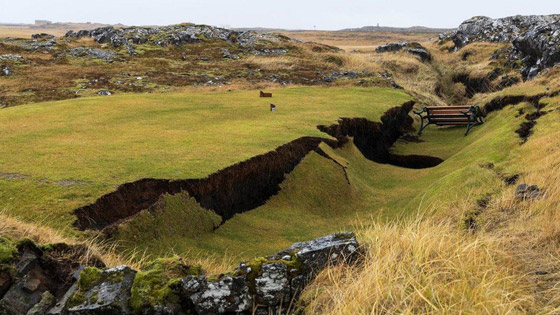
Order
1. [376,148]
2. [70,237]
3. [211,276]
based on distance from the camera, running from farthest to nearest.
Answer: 1. [376,148]
2. [70,237]
3. [211,276]

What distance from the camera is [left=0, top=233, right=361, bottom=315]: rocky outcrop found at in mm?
5445

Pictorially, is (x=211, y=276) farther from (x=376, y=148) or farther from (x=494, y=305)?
(x=376, y=148)

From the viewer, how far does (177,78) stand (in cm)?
3678

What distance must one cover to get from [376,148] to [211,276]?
16.5 meters

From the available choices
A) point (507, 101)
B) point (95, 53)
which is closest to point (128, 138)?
point (507, 101)

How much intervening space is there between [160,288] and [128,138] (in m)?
9.39

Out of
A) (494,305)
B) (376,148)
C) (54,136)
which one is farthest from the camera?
(376,148)

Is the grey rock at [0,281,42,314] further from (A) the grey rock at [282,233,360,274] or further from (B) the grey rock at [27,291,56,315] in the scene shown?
(A) the grey rock at [282,233,360,274]

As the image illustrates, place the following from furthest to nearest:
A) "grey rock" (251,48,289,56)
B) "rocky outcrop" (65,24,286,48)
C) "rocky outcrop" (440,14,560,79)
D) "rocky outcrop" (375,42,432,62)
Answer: "rocky outcrop" (375,42,432,62) < "rocky outcrop" (65,24,286,48) < "grey rock" (251,48,289,56) < "rocky outcrop" (440,14,560,79)

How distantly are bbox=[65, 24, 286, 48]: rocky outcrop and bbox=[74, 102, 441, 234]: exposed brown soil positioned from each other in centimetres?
3709

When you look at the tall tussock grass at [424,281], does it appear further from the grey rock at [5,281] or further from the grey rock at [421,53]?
the grey rock at [421,53]

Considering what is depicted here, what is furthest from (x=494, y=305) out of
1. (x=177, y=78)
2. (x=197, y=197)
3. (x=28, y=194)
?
(x=177, y=78)

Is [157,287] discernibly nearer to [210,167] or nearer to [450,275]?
[450,275]

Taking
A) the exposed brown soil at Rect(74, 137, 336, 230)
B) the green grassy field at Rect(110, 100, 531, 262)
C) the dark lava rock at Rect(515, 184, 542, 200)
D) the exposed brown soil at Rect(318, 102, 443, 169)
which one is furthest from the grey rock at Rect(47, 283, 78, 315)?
the exposed brown soil at Rect(318, 102, 443, 169)
